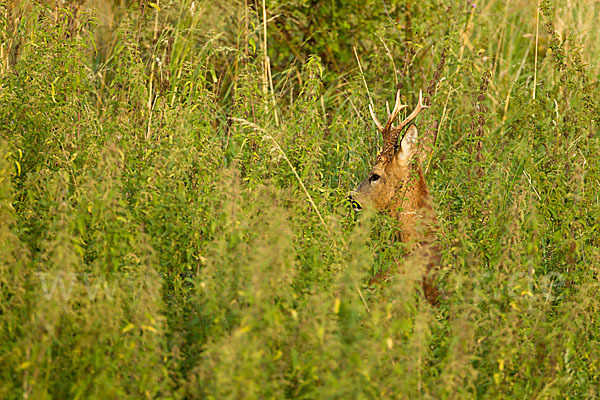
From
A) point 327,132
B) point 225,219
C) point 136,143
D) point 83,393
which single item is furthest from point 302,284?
point 327,132

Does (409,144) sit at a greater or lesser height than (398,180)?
greater

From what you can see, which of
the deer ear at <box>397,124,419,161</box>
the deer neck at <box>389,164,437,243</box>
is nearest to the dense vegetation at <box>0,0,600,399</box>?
the deer neck at <box>389,164,437,243</box>

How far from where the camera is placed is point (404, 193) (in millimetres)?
4617

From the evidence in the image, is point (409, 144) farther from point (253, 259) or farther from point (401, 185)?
point (253, 259)

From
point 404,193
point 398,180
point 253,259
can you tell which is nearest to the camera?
point 253,259

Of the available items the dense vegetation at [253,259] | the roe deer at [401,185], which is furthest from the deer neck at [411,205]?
the dense vegetation at [253,259]

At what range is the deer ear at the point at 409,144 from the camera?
4844mm

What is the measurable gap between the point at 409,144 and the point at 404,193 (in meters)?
0.41

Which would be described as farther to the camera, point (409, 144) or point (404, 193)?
point (409, 144)

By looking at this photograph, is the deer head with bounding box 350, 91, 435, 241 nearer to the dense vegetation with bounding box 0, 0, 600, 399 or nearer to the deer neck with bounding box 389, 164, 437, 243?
the deer neck with bounding box 389, 164, 437, 243

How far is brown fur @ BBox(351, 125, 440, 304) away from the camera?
4.52 meters

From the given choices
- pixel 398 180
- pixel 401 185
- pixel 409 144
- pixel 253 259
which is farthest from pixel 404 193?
pixel 253 259

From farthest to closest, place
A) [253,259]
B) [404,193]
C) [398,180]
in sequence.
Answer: [398,180]
[404,193]
[253,259]

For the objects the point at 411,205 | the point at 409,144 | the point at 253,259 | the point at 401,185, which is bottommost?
the point at 411,205
